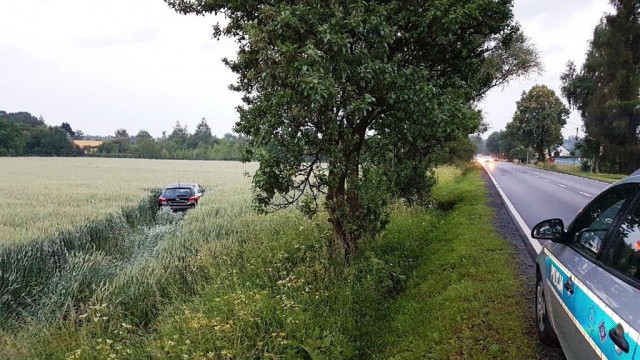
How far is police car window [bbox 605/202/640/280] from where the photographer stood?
2186mm

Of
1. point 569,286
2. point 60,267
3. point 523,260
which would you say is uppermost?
point 569,286

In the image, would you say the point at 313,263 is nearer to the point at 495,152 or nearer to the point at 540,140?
the point at 540,140

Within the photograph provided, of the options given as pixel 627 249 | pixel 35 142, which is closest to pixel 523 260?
pixel 627 249

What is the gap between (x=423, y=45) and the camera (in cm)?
745

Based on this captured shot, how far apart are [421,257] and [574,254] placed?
16.9 ft

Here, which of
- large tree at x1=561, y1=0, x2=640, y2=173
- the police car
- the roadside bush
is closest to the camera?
the police car

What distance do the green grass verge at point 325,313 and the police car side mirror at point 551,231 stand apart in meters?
1.16

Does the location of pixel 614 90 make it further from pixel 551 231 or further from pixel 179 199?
pixel 551 231

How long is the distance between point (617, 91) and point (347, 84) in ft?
122

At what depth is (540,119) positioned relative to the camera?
201 ft

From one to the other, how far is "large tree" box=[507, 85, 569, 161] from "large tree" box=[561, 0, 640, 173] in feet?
80.9

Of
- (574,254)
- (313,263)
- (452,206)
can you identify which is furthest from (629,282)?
(452,206)

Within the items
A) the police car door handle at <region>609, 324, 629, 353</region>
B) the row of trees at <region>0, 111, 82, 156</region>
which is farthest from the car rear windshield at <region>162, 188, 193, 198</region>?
the row of trees at <region>0, 111, 82, 156</region>

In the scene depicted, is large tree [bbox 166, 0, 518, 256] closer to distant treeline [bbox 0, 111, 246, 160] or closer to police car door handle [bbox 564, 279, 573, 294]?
police car door handle [bbox 564, 279, 573, 294]
